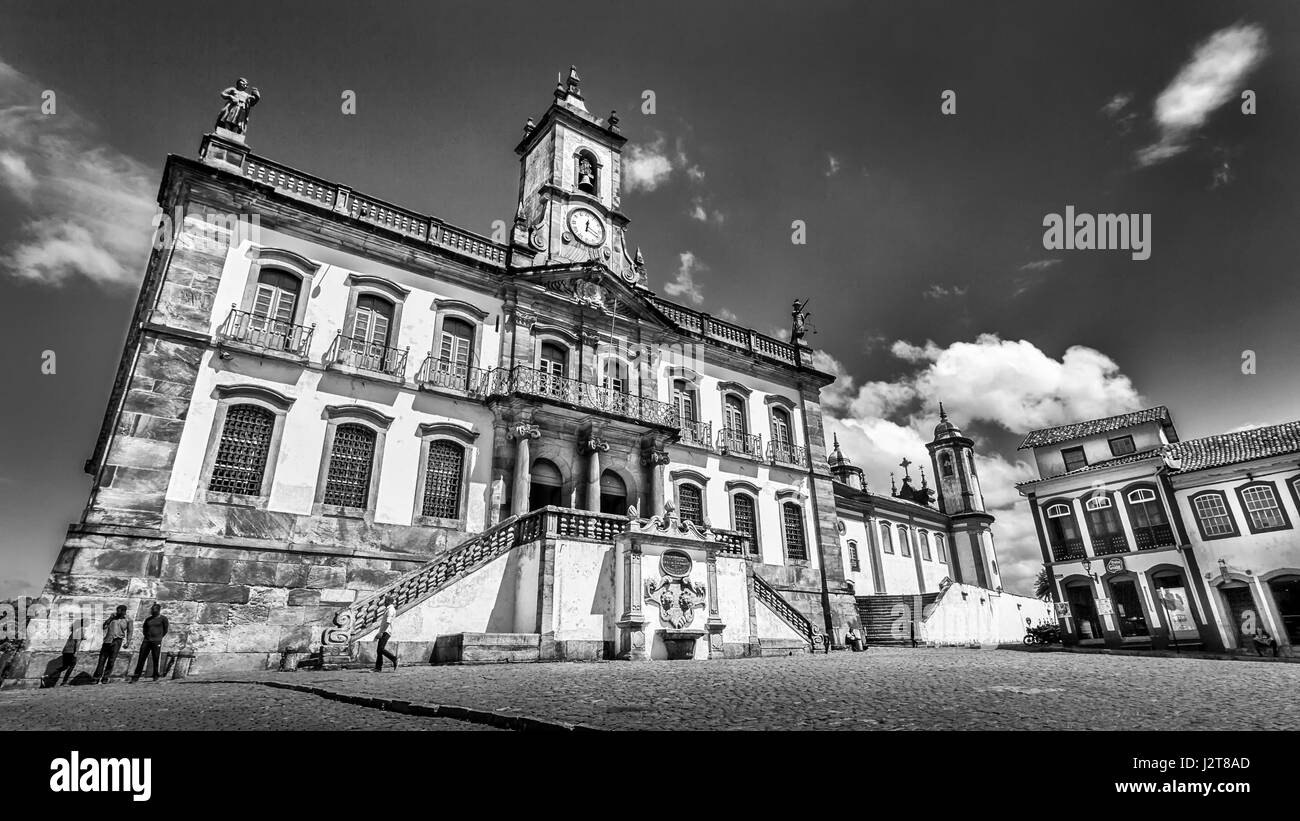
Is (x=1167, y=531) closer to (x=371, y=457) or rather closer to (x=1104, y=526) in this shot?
(x=1104, y=526)

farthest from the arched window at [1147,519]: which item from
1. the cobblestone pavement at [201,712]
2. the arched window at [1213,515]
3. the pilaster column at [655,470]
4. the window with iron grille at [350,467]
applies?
the cobblestone pavement at [201,712]

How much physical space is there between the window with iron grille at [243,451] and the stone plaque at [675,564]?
8802mm

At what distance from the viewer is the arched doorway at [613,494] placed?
18.2 metres

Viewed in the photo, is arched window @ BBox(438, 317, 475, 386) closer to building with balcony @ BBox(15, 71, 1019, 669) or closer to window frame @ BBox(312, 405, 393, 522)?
building with balcony @ BBox(15, 71, 1019, 669)

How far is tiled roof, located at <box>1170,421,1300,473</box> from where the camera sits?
2284cm

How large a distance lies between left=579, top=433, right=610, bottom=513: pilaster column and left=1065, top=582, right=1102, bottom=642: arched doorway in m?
21.8

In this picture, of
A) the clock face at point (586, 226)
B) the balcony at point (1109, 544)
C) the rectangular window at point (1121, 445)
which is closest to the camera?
the clock face at point (586, 226)

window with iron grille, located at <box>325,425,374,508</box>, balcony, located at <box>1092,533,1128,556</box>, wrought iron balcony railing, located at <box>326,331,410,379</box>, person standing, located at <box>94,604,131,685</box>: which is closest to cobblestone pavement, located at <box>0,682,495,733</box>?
person standing, located at <box>94,604,131,685</box>

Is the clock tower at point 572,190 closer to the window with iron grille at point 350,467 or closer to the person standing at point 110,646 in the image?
the window with iron grille at point 350,467

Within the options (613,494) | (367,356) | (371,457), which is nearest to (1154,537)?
(613,494)

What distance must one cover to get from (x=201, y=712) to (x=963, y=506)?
1695 inches

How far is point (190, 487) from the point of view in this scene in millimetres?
12359

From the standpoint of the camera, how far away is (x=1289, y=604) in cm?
2125
